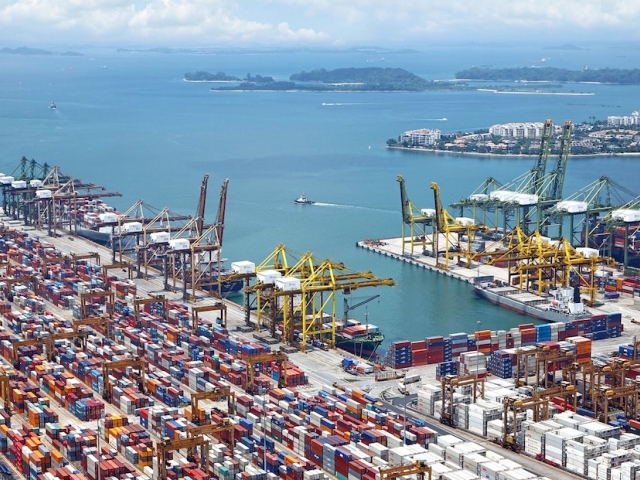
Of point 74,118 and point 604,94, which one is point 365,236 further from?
point 604,94

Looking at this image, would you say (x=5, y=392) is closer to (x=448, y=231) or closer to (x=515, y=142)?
(x=448, y=231)

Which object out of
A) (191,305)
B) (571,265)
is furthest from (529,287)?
(191,305)

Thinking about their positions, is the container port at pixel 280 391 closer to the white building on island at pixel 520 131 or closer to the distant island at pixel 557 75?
the white building on island at pixel 520 131

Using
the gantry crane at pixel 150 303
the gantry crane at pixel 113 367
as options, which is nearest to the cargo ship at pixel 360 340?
the gantry crane at pixel 150 303

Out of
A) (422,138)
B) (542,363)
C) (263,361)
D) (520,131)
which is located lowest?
(542,363)

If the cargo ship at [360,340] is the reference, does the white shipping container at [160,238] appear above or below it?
above

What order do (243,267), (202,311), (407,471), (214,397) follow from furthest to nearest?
(243,267)
(202,311)
(214,397)
(407,471)

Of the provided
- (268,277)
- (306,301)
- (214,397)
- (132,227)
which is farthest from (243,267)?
(214,397)
